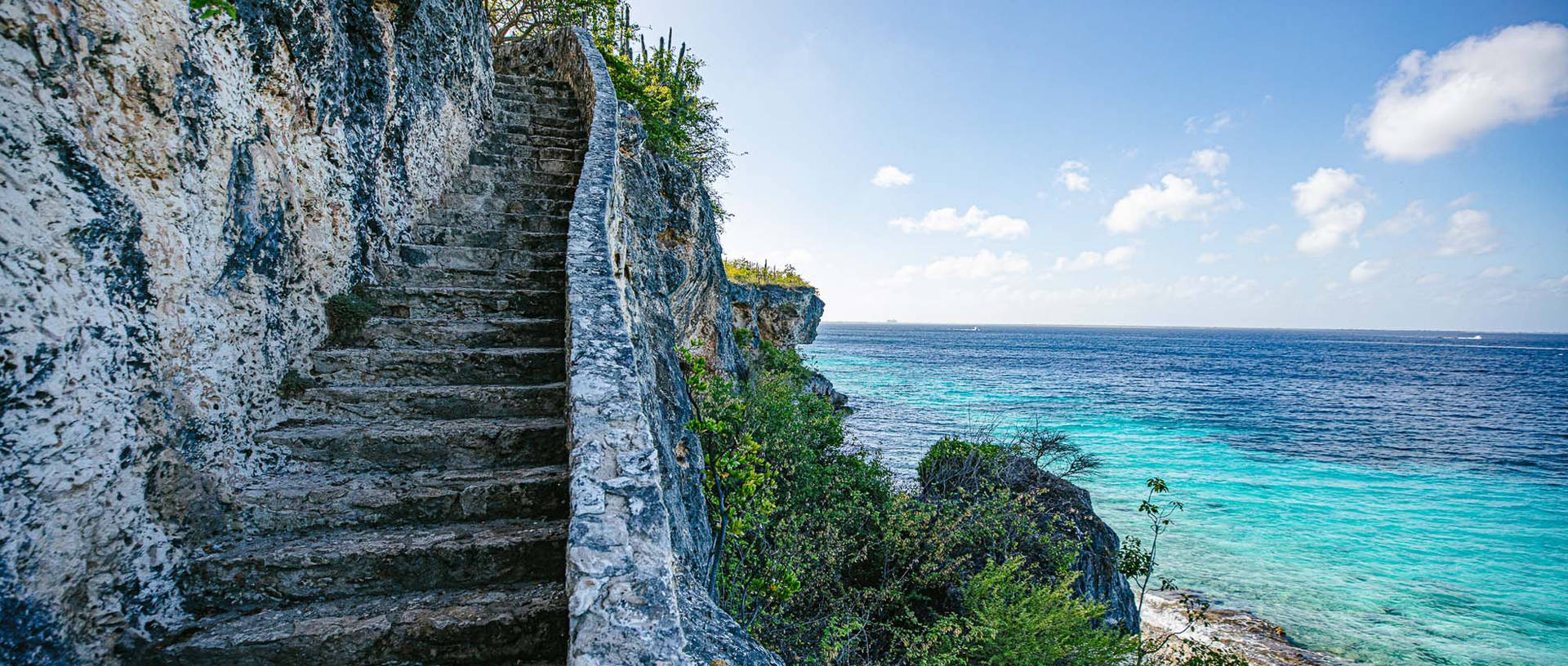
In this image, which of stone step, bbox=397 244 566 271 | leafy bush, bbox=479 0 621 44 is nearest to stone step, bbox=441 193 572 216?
stone step, bbox=397 244 566 271

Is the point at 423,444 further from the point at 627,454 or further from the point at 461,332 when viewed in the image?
the point at 627,454

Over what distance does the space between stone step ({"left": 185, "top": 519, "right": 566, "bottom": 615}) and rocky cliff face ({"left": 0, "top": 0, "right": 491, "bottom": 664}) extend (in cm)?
15

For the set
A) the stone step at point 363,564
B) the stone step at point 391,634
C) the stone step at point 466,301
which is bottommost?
the stone step at point 391,634

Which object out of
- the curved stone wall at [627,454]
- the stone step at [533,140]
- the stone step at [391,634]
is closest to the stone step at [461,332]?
the curved stone wall at [627,454]

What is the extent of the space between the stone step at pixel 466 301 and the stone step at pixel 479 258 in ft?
1.33

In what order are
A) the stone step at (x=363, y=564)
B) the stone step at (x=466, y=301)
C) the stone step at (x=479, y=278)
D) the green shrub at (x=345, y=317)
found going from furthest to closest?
Answer: the stone step at (x=479, y=278)
the stone step at (x=466, y=301)
the green shrub at (x=345, y=317)
the stone step at (x=363, y=564)

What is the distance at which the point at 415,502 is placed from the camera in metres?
2.84

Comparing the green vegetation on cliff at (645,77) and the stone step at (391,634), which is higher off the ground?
the green vegetation on cliff at (645,77)

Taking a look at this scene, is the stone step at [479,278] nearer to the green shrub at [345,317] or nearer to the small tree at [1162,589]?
the green shrub at [345,317]

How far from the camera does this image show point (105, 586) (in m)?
2.18

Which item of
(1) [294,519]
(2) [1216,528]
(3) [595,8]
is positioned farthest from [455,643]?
(2) [1216,528]

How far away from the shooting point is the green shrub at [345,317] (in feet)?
12.8

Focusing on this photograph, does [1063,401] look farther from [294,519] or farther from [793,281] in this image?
[294,519]

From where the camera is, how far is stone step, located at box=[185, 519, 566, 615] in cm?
246
